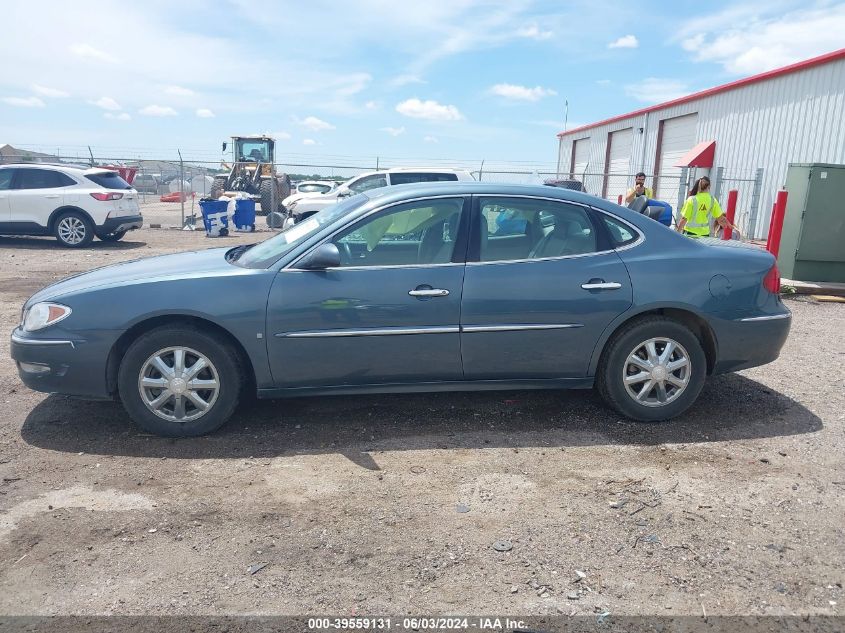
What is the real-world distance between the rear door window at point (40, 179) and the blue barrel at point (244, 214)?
5.46m

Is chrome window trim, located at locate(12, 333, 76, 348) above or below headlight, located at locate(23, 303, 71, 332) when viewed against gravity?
below

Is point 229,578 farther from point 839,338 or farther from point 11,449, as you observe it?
point 839,338

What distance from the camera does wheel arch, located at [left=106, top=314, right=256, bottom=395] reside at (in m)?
4.18

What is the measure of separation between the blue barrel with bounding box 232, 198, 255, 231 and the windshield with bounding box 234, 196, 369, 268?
14.9m

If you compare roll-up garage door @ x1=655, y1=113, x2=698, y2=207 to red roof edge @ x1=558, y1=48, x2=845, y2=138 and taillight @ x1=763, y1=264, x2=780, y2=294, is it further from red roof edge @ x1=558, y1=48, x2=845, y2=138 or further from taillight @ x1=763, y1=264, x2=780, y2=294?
taillight @ x1=763, y1=264, x2=780, y2=294

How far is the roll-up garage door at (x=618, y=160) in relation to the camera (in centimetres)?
2845

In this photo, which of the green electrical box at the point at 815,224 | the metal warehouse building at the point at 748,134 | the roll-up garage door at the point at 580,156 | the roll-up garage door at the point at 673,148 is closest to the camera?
the green electrical box at the point at 815,224

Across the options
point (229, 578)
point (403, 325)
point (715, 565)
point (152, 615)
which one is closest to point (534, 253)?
point (403, 325)

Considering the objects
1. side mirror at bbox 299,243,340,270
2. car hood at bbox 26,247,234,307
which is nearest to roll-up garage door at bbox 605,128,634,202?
car hood at bbox 26,247,234,307

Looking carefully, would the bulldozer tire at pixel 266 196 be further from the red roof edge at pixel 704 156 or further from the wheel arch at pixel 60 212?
the red roof edge at pixel 704 156

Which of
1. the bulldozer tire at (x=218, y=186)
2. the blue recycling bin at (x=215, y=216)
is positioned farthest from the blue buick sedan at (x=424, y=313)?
the bulldozer tire at (x=218, y=186)

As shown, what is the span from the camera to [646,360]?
4.50 meters

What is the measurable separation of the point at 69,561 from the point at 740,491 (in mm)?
3317

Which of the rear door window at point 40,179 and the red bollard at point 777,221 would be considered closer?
the red bollard at point 777,221
